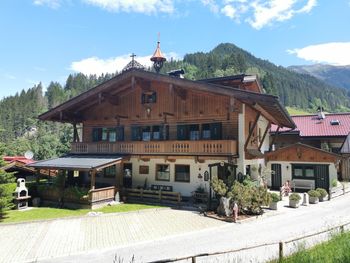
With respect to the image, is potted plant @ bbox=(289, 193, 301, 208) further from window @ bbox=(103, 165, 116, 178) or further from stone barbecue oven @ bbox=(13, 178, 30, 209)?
stone barbecue oven @ bbox=(13, 178, 30, 209)

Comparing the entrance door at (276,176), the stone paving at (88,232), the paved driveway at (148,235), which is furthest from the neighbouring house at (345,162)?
the stone paving at (88,232)

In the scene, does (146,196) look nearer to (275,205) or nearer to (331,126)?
(275,205)

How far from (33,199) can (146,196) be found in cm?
763

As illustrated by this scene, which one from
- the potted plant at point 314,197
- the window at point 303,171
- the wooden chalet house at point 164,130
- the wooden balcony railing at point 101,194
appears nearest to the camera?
the wooden balcony railing at point 101,194

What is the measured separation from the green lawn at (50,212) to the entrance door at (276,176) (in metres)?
13.0

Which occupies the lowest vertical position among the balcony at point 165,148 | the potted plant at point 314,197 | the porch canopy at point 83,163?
the potted plant at point 314,197

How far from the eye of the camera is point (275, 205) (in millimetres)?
19359

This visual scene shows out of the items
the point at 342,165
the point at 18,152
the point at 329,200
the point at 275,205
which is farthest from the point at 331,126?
the point at 18,152

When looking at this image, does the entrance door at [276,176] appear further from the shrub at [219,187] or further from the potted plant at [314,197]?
the shrub at [219,187]

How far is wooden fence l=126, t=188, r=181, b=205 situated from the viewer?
21.2 metres

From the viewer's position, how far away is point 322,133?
36.2 m

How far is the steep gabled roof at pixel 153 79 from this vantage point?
1925cm

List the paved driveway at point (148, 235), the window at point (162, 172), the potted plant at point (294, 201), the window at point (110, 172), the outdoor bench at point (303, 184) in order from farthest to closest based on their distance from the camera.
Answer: the outdoor bench at point (303, 184)
the window at point (110, 172)
the window at point (162, 172)
the potted plant at point (294, 201)
the paved driveway at point (148, 235)

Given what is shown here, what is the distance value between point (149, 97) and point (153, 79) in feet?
9.08
